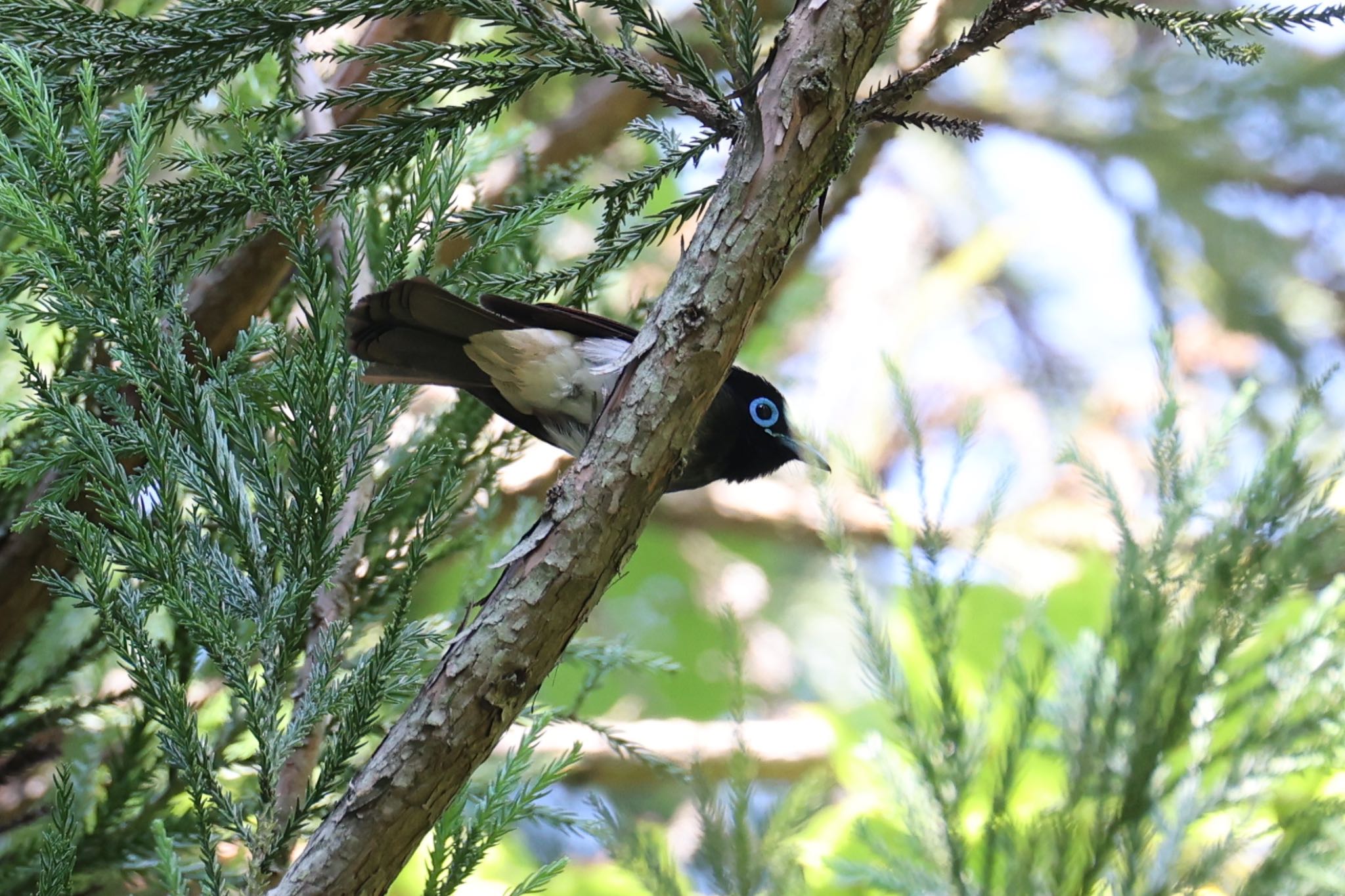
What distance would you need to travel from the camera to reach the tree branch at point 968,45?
1570mm

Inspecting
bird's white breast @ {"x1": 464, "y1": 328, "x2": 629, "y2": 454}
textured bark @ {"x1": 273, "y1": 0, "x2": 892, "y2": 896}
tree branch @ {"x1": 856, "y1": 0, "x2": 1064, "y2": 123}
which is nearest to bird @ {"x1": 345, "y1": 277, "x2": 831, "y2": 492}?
bird's white breast @ {"x1": 464, "y1": 328, "x2": 629, "y2": 454}

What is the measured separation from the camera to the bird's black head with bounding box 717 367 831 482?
3.24m

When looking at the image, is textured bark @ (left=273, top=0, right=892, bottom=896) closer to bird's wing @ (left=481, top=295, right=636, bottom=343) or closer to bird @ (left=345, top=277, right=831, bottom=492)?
bird @ (left=345, top=277, right=831, bottom=492)

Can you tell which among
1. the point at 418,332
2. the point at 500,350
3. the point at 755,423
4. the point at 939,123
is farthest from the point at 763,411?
the point at 939,123

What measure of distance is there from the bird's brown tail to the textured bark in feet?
1.74

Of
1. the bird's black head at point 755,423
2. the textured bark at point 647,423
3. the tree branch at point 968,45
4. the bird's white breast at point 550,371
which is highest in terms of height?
the bird's black head at point 755,423

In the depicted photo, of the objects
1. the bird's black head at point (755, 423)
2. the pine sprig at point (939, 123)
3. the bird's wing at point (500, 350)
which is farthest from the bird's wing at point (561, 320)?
the pine sprig at point (939, 123)

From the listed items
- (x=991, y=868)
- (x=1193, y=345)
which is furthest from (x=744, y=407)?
(x=1193, y=345)

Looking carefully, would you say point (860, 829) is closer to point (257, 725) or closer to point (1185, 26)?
point (257, 725)

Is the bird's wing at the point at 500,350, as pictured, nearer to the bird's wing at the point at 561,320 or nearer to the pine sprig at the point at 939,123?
the bird's wing at the point at 561,320

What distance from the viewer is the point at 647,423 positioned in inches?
58.7

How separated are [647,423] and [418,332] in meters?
1.12

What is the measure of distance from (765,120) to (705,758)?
3512 mm

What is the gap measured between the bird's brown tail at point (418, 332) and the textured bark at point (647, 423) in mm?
531
